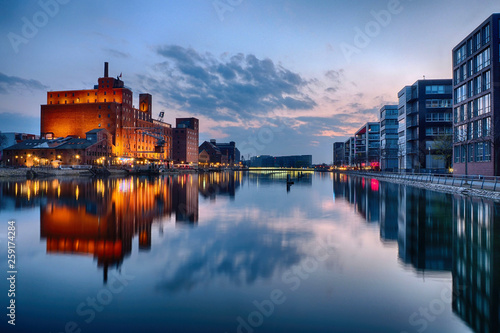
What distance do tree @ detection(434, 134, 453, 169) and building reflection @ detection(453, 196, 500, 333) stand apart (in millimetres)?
57878

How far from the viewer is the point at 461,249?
464 inches

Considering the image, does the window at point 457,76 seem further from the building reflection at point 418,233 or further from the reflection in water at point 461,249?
the building reflection at point 418,233

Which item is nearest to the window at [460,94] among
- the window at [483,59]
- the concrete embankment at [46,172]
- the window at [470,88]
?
the window at [470,88]

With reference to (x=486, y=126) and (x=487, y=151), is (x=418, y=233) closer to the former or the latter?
(x=487, y=151)

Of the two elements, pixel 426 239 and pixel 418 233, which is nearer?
pixel 426 239

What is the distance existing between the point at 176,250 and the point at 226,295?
15.8 ft

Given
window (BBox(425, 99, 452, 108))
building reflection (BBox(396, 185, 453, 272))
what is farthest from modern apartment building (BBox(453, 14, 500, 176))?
building reflection (BBox(396, 185, 453, 272))

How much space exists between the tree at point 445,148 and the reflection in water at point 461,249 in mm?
51141

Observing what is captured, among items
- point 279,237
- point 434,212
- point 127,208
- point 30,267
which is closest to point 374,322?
point 279,237

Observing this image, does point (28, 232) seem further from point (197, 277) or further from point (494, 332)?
point (494, 332)

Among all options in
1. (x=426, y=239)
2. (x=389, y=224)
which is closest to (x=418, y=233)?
(x=426, y=239)

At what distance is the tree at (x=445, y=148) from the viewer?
6650cm

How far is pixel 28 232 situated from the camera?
48.4ft

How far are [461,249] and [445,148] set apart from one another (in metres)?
63.9
